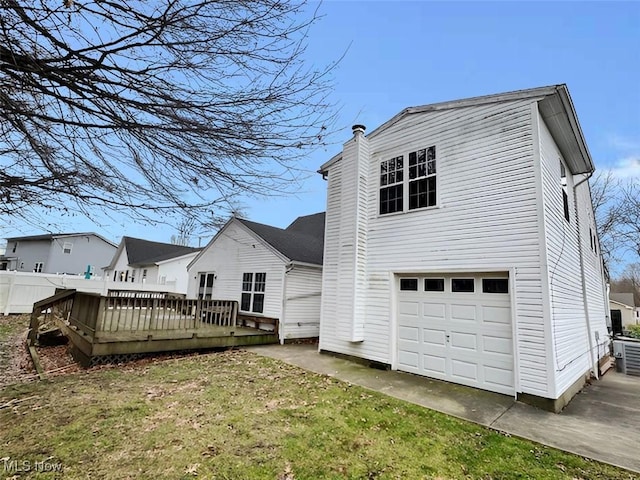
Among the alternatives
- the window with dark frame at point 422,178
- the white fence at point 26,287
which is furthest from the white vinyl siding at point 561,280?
the white fence at point 26,287

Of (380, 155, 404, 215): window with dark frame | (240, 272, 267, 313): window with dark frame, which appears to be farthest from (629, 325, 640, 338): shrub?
(240, 272, 267, 313): window with dark frame

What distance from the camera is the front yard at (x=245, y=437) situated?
3357 millimetres

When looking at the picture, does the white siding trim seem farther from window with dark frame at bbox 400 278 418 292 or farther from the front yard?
window with dark frame at bbox 400 278 418 292

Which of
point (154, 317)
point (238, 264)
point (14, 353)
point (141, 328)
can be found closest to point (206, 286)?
point (238, 264)

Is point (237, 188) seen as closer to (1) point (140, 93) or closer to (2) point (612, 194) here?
(1) point (140, 93)

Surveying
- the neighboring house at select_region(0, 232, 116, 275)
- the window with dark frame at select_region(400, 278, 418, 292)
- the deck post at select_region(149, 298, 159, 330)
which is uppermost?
the neighboring house at select_region(0, 232, 116, 275)

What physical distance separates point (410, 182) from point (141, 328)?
8.75 metres

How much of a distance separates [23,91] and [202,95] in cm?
147

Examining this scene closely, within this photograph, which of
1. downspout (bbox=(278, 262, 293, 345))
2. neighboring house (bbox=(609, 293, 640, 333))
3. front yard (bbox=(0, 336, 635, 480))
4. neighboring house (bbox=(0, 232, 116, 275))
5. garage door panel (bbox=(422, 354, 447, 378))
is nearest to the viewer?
front yard (bbox=(0, 336, 635, 480))

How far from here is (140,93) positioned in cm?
263

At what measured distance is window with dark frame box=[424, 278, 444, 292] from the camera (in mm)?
7092

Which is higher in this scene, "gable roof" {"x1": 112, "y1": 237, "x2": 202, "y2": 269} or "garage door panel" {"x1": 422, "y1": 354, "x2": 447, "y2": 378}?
"gable roof" {"x1": 112, "y1": 237, "x2": 202, "y2": 269}

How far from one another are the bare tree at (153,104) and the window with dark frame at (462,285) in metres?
5.15

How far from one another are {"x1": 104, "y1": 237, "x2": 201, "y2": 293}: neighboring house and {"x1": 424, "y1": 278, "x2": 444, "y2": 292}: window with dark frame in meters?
18.5
